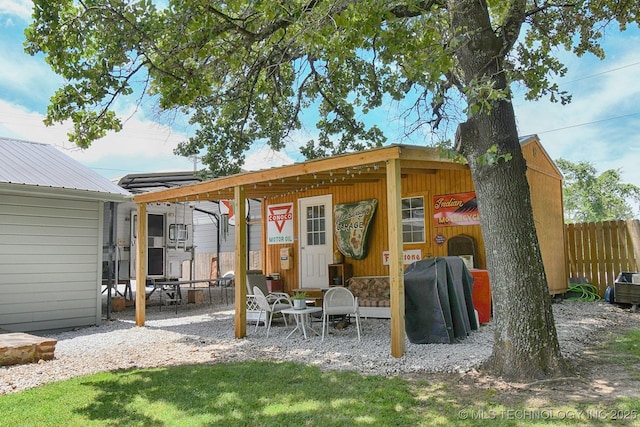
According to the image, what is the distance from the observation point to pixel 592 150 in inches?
1093

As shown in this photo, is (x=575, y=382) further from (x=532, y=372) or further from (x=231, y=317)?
(x=231, y=317)

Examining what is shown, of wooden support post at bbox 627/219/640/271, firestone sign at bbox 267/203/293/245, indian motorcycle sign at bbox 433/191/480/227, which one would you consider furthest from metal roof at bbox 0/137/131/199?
wooden support post at bbox 627/219/640/271

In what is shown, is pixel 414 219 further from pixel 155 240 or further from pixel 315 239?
pixel 155 240

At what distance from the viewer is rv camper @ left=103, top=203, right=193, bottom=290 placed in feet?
36.3

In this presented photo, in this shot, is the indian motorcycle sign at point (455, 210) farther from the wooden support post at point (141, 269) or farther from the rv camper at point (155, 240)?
the rv camper at point (155, 240)

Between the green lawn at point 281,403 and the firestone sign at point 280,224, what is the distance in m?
6.27

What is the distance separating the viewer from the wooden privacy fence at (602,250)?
1052cm

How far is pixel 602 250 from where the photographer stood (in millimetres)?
10898

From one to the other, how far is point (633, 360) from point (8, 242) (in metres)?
8.71

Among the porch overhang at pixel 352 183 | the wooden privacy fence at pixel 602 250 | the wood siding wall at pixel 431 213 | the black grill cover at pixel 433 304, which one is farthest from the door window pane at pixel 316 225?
the wooden privacy fence at pixel 602 250

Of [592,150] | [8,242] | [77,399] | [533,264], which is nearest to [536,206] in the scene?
[533,264]

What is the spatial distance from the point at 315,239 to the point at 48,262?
5.17 m

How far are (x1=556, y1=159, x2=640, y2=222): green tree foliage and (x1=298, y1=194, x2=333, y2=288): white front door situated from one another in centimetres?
1957

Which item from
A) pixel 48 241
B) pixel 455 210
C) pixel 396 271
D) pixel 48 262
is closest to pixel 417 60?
pixel 396 271
